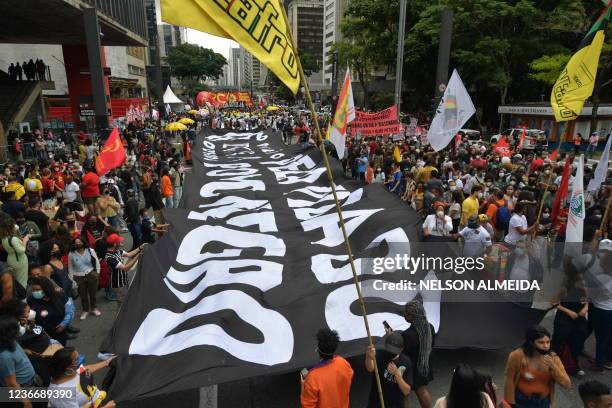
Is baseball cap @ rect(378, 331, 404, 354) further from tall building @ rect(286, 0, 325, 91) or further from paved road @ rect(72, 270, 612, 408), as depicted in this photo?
tall building @ rect(286, 0, 325, 91)


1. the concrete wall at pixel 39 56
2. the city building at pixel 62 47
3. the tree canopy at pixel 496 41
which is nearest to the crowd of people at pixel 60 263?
the city building at pixel 62 47

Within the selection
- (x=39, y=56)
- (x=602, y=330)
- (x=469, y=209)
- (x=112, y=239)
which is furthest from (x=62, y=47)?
(x=602, y=330)

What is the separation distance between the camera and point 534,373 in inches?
139

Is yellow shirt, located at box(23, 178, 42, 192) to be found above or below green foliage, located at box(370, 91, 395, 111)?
below

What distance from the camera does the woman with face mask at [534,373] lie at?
11.4ft

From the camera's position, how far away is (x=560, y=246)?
757 cm

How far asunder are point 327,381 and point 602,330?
384 centimetres

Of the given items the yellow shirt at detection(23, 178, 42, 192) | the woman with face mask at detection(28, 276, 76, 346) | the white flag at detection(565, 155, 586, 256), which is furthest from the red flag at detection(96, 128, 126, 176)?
the white flag at detection(565, 155, 586, 256)

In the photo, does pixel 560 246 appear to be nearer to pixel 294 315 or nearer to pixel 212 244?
pixel 294 315

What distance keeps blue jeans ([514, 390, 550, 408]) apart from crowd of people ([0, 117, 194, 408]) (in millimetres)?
3462

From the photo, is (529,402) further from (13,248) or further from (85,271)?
(13,248)

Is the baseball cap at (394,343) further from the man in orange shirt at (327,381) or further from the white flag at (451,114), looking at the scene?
the white flag at (451,114)

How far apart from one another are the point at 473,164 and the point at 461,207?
4.36m

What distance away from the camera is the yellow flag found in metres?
3.38
